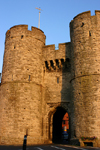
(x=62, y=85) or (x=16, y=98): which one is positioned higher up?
(x=62, y=85)

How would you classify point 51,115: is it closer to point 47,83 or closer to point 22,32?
point 47,83

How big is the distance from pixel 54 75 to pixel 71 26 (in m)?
5.56

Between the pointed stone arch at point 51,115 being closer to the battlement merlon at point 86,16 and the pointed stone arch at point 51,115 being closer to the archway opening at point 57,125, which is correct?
the archway opening at point 57,125

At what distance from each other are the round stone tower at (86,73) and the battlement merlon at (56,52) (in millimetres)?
1212

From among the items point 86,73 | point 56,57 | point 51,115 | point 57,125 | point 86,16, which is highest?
point 86,16

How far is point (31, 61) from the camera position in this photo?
18.1 m

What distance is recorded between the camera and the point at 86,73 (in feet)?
50.1

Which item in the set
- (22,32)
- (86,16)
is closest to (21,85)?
(22,32)

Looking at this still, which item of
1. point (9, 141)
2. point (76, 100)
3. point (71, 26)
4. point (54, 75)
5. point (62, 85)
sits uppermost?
point (71, 26)

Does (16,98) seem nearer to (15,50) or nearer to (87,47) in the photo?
(15,50)

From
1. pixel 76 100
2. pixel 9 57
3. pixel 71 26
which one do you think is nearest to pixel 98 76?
pixel 76 100

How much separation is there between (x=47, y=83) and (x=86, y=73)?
5205 millimetres

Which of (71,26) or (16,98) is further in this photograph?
(71,26)

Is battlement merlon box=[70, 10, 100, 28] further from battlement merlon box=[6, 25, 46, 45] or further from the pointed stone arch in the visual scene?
the pointed stone arch
